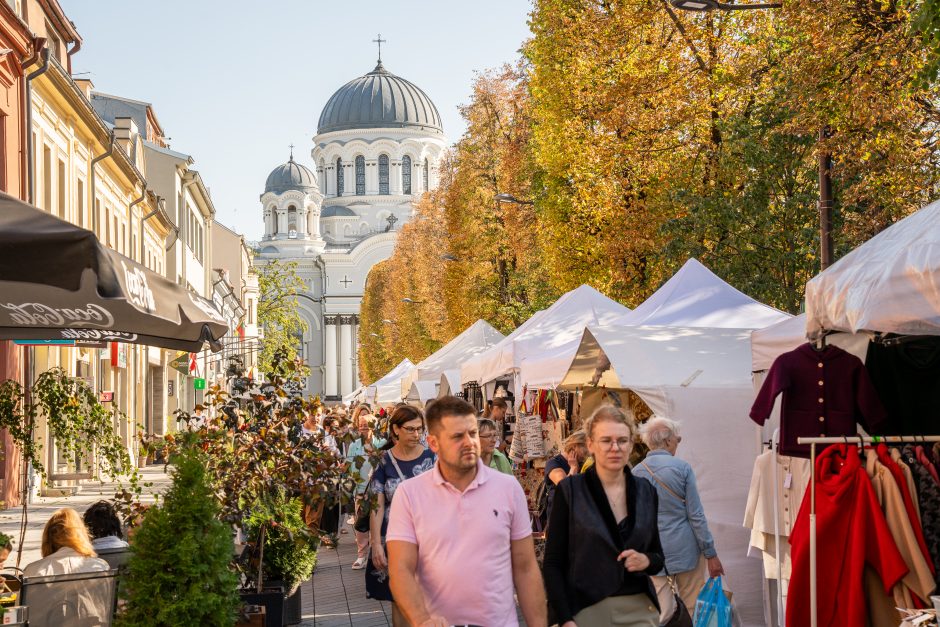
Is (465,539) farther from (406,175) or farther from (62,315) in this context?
(406,175)

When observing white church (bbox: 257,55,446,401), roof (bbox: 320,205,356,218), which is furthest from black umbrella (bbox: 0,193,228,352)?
roof (bbox: 320,205,356,218)

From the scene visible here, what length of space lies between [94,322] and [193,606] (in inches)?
55.7

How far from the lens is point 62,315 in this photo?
6.05 metres

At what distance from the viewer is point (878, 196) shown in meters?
12.8

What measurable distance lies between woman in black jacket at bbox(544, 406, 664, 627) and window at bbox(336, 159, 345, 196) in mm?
121694

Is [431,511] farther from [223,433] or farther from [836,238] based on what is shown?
[836,238]

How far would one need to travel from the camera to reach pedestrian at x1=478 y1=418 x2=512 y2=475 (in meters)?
10.6

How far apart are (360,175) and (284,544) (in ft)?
384

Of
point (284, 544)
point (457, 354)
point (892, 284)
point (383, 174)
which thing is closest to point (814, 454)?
point (892, 284)

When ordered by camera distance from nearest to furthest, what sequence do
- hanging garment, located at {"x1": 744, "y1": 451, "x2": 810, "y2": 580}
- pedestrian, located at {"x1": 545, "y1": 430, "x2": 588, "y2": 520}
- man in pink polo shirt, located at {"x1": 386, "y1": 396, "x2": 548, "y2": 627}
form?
man in pink polo shirt, located at {"x1": 386, "y1": 396, "x2": 548, "y2": 627}
hanging garment, located at {"x1": 744, "y1": 451, "x2": 810, "y2": 580}
pedestrian, located at {"x1": 545, "y1": 430, "x2": 588, "y2": 520}

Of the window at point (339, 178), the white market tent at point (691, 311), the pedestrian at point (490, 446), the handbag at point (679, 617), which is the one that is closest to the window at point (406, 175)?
the window at point (339, 178)

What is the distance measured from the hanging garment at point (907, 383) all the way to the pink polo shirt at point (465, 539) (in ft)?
10.7

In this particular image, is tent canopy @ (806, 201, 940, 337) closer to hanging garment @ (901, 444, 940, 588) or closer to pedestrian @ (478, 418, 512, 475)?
hanging garment @ (901, 444, 940, 588)

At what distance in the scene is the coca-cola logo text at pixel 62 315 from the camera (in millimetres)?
6018
